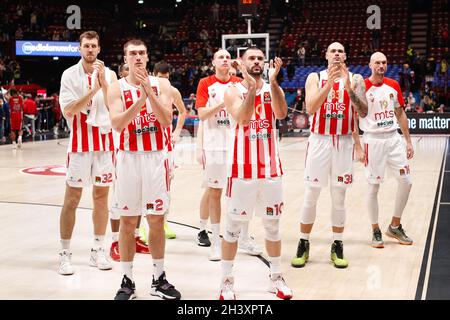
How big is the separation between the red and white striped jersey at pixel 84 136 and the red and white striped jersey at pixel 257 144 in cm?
136

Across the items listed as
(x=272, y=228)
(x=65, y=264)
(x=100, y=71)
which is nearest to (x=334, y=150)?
(x=272, y=228)

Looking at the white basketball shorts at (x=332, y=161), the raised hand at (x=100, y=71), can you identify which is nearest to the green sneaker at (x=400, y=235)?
the white basketball shorts at (x=332, y=161)

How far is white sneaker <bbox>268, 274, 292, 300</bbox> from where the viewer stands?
15.1 feet

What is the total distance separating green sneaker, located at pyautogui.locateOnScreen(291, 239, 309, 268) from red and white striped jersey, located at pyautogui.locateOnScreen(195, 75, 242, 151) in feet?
3.77

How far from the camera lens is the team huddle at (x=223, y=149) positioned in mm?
4551

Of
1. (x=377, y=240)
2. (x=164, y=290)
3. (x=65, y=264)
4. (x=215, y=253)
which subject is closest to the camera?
(x=164, y=290)

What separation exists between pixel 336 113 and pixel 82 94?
216 centimetres

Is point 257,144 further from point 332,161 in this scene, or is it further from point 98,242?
point 98,242

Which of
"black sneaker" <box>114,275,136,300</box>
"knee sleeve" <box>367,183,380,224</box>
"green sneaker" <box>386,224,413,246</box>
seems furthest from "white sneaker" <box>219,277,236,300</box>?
"green sneaker" <box>386,224,413,246</box>

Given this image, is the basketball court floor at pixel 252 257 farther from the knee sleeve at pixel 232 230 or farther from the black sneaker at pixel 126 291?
the knee sleeve at pixel 232 230

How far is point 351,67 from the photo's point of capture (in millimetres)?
25156

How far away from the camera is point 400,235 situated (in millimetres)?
6398

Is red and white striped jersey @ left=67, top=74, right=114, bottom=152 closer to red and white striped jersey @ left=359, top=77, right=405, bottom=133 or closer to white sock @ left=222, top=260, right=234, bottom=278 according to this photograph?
white sock @ left=222, top=260, right=234, bottom=278
